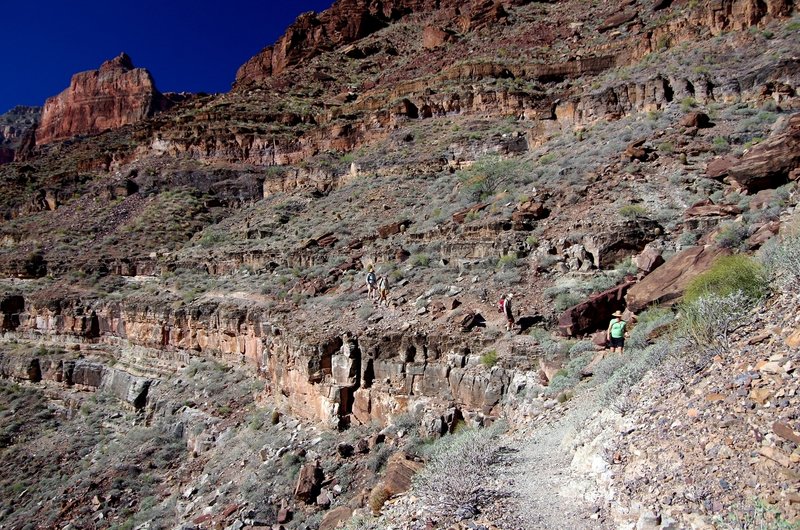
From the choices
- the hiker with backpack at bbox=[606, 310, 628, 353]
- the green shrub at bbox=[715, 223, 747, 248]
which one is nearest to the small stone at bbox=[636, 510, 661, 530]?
the hiker with backpack at bbox=[606, 310, 628, 353]

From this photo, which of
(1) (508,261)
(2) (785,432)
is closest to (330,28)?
(1) (508,261)

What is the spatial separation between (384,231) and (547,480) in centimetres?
1639

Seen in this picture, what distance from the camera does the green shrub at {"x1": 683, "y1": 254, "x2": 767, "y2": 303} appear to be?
5.93 metres

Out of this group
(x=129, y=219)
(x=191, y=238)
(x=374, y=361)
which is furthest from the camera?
(x=129, y=219)

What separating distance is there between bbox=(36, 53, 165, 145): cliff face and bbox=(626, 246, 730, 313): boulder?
368 ft

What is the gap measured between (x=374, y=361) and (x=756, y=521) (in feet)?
29.6

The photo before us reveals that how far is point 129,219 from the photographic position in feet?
127

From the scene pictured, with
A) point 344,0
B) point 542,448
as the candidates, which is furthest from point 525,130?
point 344,0

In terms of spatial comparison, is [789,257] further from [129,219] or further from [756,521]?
[129,219]

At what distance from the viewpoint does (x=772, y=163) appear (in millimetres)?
11148

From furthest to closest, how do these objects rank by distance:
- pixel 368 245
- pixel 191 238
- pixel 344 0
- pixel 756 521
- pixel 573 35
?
pixel 344 0
pixel 573 35
pixel 191 238
pixel 368 245
pixel 756 521

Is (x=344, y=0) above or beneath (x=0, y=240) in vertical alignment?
above

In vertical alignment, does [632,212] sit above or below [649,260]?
above

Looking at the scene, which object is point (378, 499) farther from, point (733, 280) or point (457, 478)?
point (733, 280)
